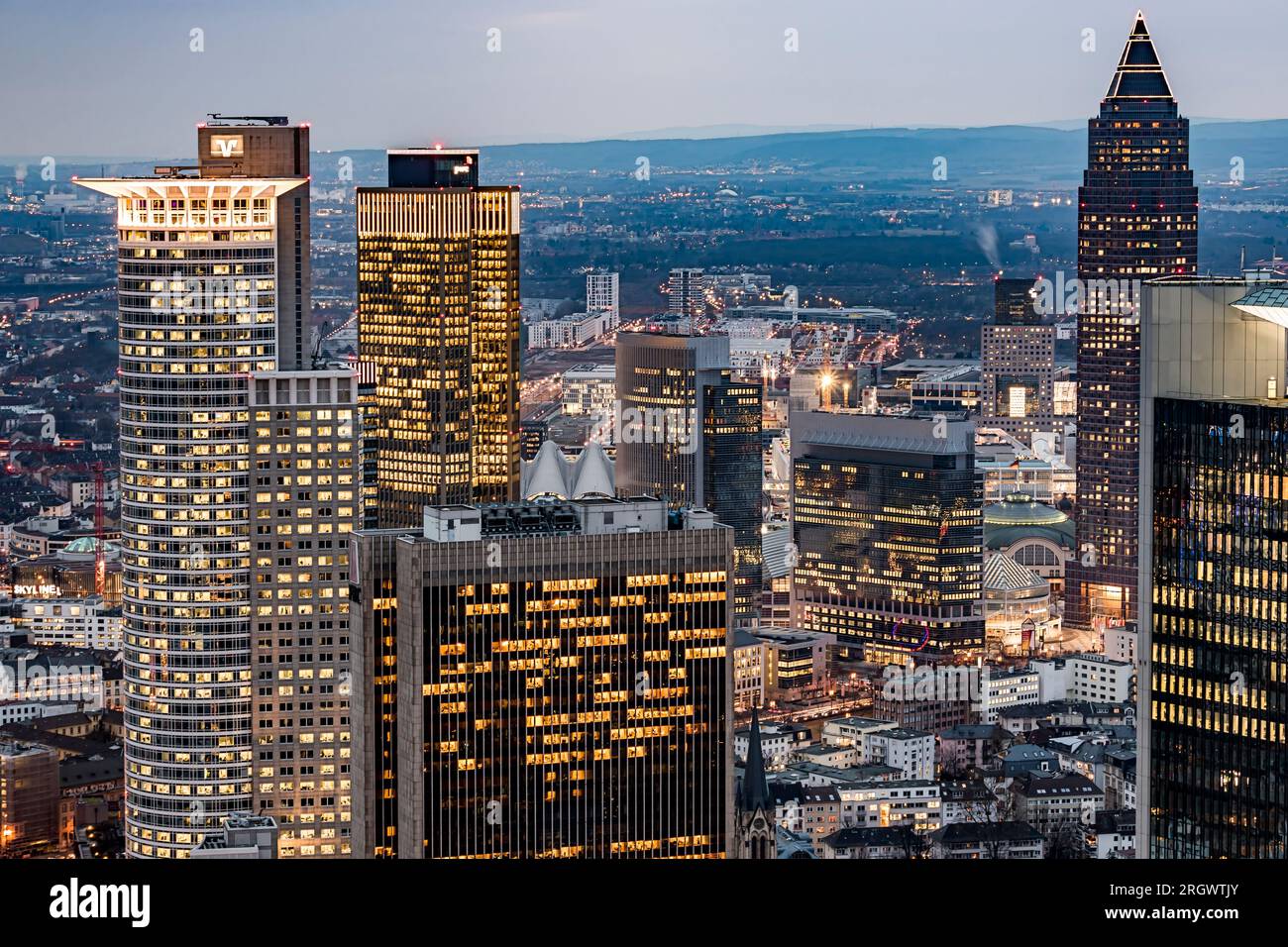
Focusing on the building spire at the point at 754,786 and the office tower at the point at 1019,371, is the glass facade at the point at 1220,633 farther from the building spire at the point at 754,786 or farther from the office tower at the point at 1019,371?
the office tower at the point at 1019,371

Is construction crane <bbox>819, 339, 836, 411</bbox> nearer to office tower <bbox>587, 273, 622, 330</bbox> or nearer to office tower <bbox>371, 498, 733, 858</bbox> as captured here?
office tower <bbox>587, 273, 622, 330</bbox>

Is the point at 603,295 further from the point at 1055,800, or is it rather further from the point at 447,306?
the point at 1055,800

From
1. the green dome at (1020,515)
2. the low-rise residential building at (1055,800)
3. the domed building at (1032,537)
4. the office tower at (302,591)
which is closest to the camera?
the office tower at (302,591)

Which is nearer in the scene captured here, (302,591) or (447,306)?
(302,591)

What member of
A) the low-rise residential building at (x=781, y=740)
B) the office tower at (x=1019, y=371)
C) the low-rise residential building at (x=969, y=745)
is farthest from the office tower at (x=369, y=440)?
the office tower at (x=1019, y=371)

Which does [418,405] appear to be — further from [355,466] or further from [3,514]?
[355,466]

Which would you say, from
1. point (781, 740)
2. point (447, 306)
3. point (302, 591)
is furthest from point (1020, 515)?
point (302, 591)
